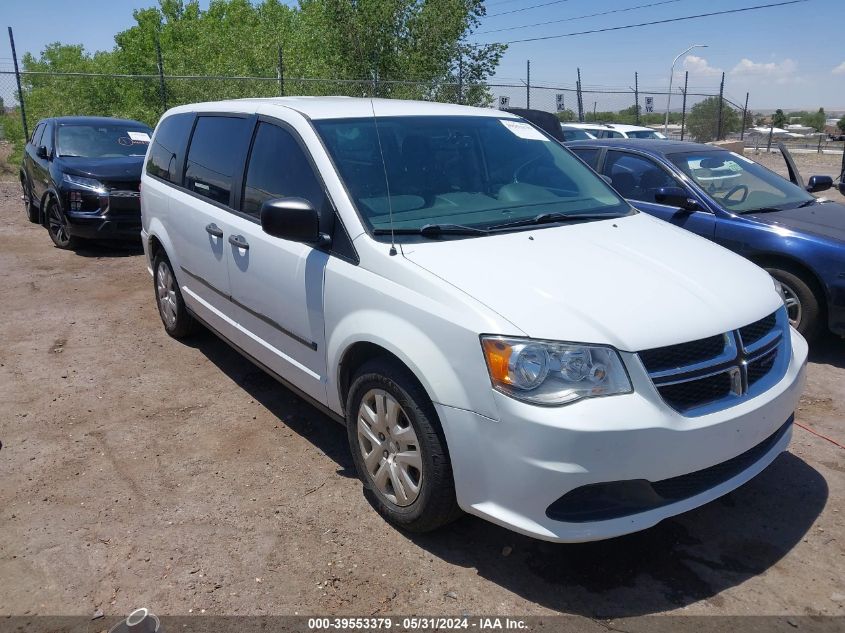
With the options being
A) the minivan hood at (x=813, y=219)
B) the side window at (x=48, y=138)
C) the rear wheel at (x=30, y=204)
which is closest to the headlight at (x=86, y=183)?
the side window at (x=48, y=138)

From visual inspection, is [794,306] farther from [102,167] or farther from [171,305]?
[102,167]

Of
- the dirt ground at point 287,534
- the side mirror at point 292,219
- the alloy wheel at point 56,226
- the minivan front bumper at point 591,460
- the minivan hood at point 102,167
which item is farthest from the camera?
the alloy wheel at point 56,226

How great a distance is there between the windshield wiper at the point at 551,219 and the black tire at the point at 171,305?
2.96 metres

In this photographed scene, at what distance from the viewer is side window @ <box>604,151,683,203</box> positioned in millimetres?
6199

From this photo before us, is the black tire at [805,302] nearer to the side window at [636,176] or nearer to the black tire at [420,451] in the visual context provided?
the side window at [636,176]

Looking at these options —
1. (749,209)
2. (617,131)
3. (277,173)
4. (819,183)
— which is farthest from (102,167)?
(617,131)

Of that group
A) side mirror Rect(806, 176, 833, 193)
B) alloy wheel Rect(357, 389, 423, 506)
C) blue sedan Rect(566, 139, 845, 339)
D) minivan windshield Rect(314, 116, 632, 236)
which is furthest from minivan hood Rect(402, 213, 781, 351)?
side mirror Rect(806, 176, 833, 193)

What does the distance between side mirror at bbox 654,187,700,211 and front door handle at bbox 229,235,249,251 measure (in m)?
3.55

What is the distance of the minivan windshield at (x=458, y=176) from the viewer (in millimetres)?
3441

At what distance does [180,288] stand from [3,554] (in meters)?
2.56

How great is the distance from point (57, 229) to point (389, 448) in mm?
8128

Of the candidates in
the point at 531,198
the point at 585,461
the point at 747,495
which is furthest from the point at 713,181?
the point at 585,461

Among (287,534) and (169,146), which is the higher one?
(169,146)

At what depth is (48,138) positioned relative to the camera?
394 inches
